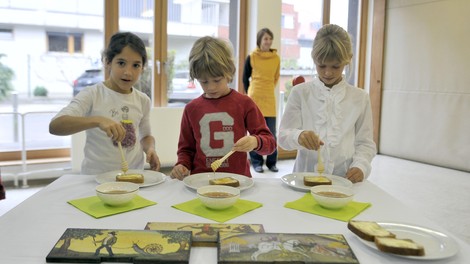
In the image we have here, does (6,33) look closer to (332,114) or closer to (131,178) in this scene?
(131,178)

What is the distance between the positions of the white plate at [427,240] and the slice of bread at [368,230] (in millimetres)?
12

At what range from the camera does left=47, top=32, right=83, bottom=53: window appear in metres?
3.96

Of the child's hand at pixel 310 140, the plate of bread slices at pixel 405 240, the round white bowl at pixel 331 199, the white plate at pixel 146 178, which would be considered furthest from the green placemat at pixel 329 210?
the white plate at pixel 146 178

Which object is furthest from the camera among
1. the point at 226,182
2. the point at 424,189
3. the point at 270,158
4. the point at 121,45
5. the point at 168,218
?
the point at 270,158

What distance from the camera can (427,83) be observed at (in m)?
4.90

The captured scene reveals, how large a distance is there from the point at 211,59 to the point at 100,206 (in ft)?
2.18

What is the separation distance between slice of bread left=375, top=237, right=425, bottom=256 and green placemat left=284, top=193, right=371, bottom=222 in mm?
218

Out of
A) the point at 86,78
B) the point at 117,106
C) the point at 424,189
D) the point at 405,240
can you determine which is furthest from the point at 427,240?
the point at 86,78

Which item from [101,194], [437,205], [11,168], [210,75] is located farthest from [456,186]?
[11,168]

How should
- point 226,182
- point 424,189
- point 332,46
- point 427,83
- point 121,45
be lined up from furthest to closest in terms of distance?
point 427,83 < point 424,189 < point 121,45 < point 332,46 < point 226,182

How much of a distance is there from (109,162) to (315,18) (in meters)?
4.08

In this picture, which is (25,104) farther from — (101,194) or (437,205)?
(437,205)

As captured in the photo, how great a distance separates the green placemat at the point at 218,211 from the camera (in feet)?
3.64

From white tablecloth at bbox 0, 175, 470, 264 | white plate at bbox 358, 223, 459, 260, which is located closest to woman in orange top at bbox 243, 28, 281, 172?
white tablecloth at bbox 0, 175, 470, 264
